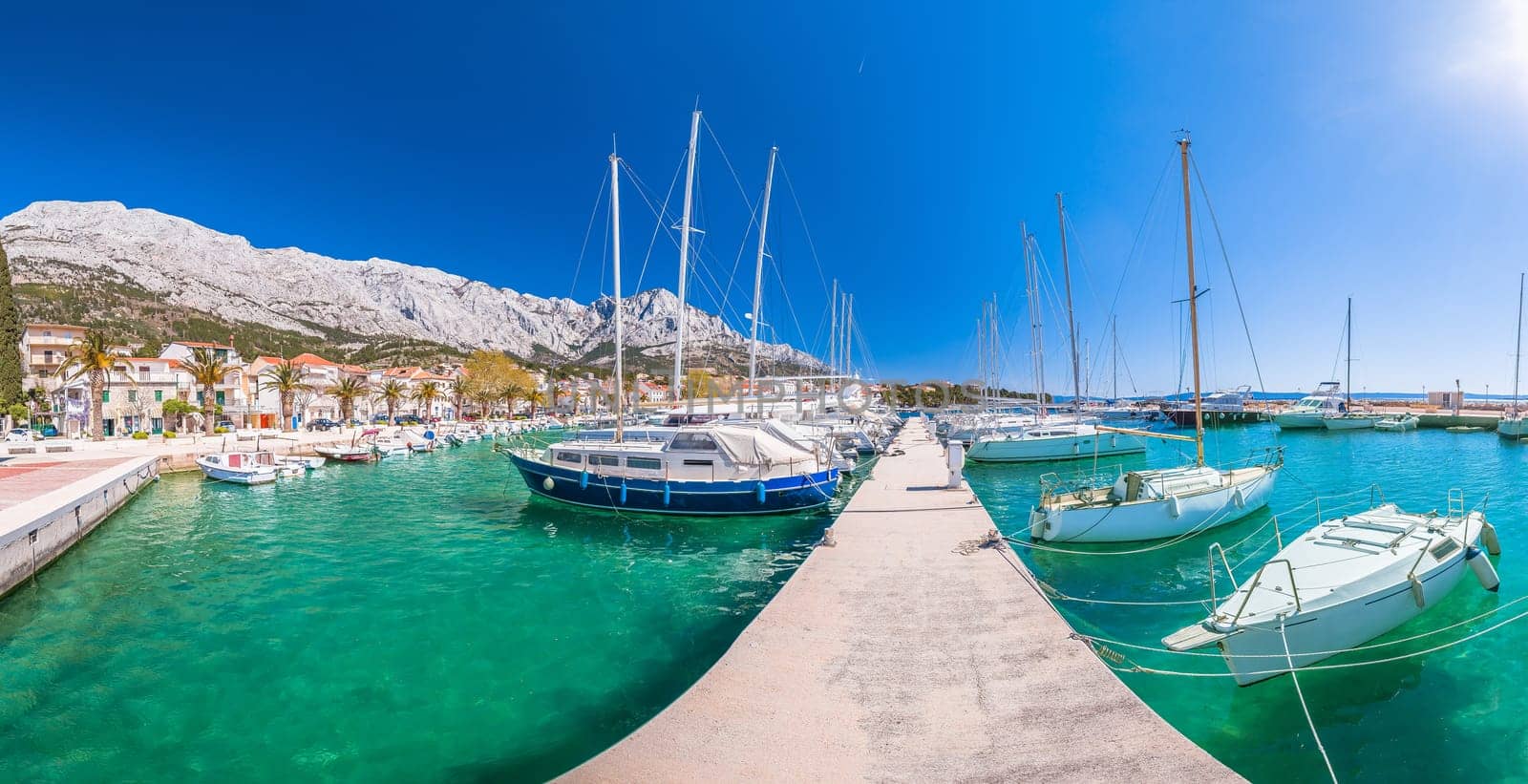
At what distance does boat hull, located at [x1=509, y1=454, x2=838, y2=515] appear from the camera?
66.9 ft

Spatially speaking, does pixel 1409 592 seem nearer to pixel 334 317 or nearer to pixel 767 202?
pixel 767 202

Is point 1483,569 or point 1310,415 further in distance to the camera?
point 1310,415

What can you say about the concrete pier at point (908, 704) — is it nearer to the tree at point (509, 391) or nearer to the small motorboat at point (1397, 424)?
the small motorboat at point (1397, 424)

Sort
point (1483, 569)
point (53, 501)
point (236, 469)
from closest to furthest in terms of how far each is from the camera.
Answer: point (1483, 569)
point (53, 501)
point (236, 469)

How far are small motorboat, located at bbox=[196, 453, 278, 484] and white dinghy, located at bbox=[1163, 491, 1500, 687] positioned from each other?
38.2 metres

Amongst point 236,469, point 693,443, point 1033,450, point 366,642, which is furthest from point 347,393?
point 1033,450

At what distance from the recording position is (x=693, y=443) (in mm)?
21281

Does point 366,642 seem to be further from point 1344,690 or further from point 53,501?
point 1344,690

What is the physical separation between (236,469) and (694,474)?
26099 millimetres

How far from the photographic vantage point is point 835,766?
4.88 m

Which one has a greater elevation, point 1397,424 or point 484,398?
point 484,398

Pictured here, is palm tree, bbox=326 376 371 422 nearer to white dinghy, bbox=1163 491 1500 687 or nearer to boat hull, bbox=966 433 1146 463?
boat hull, bbox=966 433 1146 463

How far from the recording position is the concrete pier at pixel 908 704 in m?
4.84

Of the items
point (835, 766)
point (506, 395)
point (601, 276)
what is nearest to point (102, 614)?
point (835, 766)
